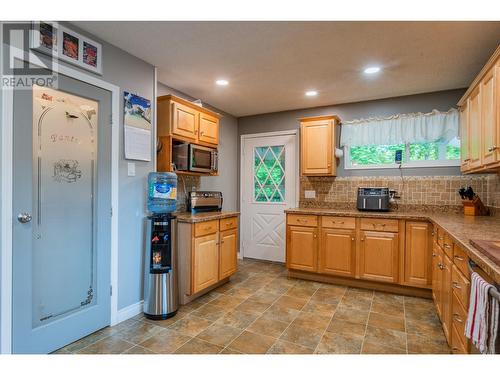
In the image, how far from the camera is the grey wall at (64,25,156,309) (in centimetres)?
248

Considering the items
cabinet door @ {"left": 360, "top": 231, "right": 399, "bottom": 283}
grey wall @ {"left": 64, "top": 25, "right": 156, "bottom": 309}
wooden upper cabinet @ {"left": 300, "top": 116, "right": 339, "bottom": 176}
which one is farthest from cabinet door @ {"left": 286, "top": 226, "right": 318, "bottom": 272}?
grey wall @ {"left": 64, "top": 25, "right": 156, "bottom": 309}

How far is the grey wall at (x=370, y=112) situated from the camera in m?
3.49

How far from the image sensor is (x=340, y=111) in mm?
4086

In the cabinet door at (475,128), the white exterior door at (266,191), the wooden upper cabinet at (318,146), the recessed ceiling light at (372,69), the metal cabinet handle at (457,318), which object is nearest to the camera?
the metal cabinet handle at (457,318)

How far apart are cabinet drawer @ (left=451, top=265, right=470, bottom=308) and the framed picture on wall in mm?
3016

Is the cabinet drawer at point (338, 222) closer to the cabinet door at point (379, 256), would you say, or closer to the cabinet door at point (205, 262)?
the cabinet door at point (379, 256)

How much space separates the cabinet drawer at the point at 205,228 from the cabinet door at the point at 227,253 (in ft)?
0.52

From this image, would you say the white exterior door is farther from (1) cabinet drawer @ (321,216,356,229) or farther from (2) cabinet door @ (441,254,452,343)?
(2) cabinet door @ (441,254,452,343)

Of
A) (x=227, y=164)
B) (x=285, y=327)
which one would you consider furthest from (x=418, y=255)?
(x=227, y=164)

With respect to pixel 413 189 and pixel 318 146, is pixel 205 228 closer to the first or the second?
pixel 318 146

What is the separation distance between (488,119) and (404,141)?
1.47 m

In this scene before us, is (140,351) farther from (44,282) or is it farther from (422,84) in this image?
(422,84)

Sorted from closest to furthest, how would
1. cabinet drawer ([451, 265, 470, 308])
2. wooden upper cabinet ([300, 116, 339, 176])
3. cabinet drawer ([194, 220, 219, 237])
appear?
cabinet drawer ([451, 265, 470, 308]) < cabinet drawer ([194, 220, 219, 237]) < wooden upper cabinet ([300, 116, 339, 176])

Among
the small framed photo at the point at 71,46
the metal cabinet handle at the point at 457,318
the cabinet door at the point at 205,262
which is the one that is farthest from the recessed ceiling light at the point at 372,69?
the small framed photo at the point at 71,46
